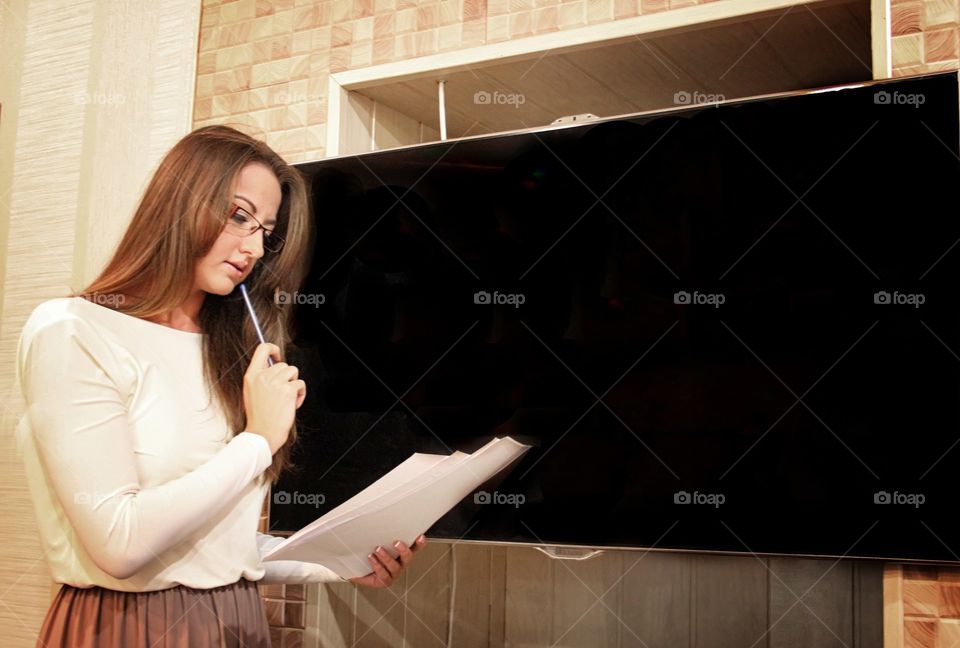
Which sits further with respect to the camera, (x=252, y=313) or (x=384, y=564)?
(x=252, y=313)

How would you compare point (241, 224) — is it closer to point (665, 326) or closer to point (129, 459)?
point (129, 459)

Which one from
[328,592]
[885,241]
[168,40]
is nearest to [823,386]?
[885,241]

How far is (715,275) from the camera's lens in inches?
49.7

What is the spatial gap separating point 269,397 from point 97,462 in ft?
1.02

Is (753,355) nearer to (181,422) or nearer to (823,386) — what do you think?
(823,386)

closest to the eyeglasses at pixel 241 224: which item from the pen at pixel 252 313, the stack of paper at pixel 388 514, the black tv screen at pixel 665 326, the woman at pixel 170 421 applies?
the woman at pixel 170 421

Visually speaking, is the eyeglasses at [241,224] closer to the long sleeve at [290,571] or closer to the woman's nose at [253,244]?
the woman's nose at [253,244]

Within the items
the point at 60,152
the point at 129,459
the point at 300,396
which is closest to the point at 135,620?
the point at 129,459

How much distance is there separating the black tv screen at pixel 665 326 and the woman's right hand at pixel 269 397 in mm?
176

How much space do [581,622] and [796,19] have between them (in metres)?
1.26

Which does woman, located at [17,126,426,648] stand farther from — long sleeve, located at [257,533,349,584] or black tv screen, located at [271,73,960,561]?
black tv screen, located at [271,73,960,561]

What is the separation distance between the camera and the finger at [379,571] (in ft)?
4.13

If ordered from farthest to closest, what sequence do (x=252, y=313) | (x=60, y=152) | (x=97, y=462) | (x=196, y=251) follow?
(x=60, y=152) < (x=252, y=313) < (x=196, y=251) < (x=97, y=462)

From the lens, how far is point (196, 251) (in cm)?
128
